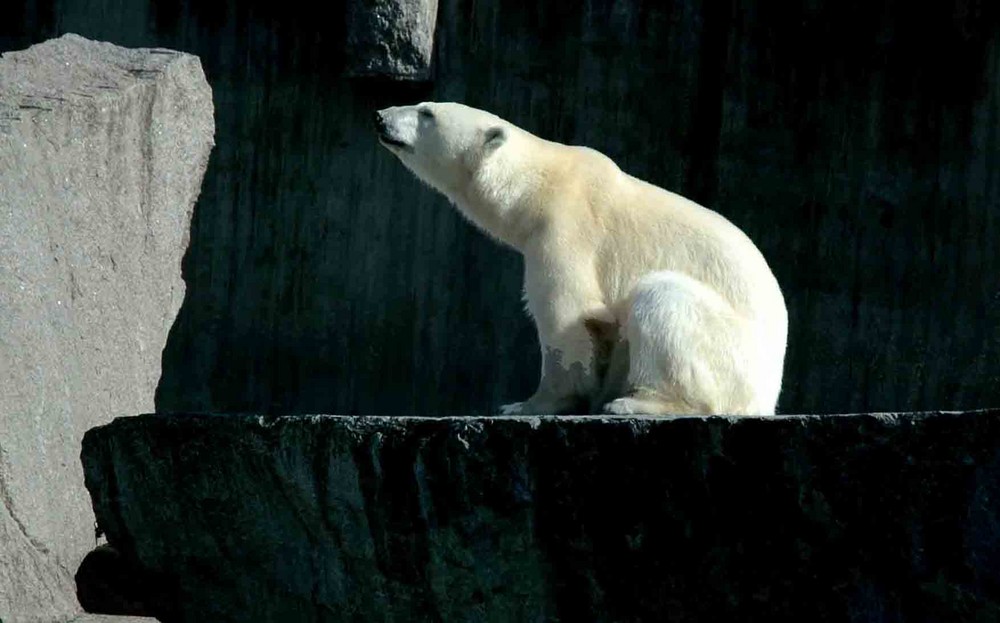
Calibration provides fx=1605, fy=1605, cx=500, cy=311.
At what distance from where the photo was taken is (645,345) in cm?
541

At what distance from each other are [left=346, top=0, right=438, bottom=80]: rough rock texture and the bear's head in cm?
251

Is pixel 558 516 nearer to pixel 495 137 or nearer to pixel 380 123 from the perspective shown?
pixel 495 137

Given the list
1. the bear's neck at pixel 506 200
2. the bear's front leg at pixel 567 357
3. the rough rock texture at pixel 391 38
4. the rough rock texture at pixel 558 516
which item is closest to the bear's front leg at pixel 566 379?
the bear's front leg at pixel 567 357

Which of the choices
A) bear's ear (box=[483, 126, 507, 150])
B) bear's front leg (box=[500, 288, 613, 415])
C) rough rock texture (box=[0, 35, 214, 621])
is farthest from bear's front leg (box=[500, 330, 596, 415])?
rough rock texture (box=[0, 35, 214, 621])

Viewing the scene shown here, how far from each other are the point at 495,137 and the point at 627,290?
2.99 ft

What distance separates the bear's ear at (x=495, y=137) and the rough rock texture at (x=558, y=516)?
5.90 ft

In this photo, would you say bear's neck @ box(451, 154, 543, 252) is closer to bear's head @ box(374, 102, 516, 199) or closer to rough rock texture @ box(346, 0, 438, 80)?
bear's head @ box(374, 102, 516, 199)

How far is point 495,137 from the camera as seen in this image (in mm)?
6195

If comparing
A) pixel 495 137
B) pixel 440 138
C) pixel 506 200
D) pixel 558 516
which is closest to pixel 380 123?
pixel 440 138

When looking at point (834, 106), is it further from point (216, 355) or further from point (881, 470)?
point (881, 470)

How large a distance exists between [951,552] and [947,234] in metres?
5.42

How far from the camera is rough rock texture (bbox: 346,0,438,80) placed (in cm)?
890

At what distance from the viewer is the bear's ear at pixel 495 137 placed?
20.2 feet

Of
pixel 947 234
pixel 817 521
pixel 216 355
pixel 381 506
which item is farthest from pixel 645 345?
pixel 216 355
